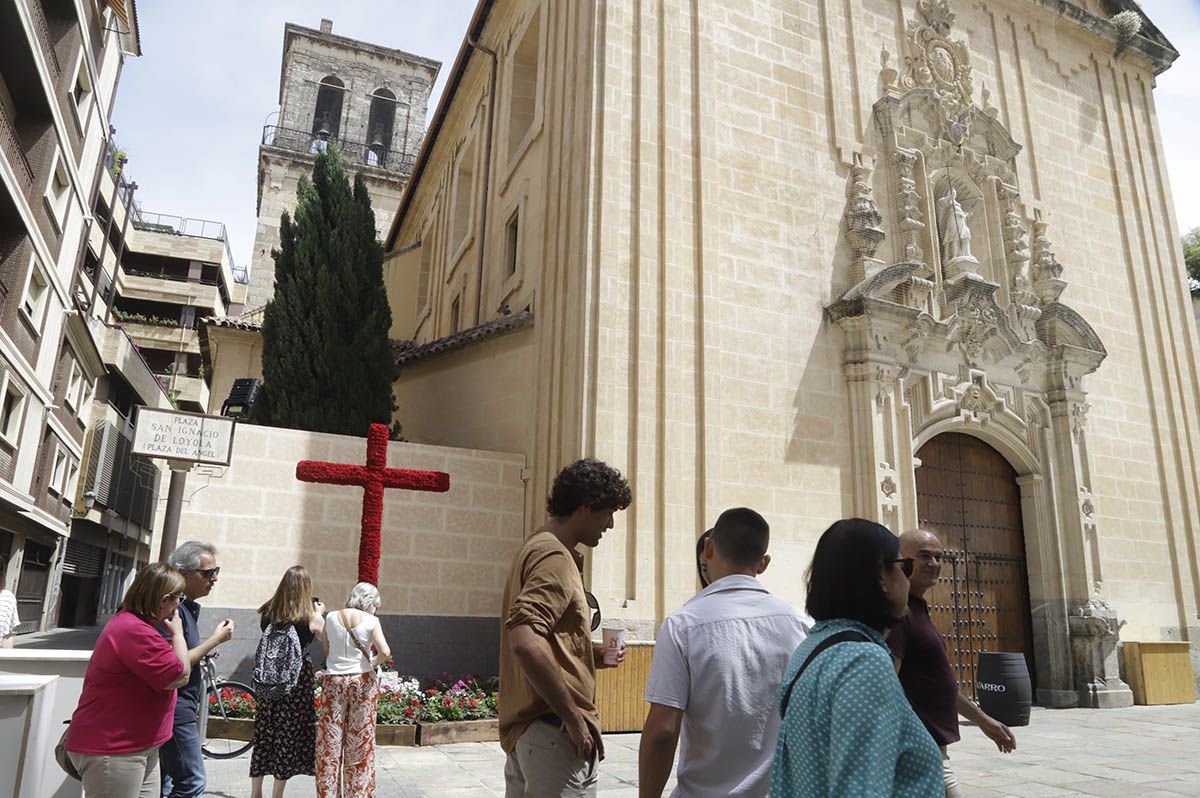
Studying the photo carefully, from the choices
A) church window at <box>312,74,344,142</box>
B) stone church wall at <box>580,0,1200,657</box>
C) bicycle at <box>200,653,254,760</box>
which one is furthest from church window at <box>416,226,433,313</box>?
bicycle at <box>200,653,254,760</box>

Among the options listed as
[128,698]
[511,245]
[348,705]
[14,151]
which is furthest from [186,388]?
[128,698]

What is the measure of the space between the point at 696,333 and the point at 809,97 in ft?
16.3

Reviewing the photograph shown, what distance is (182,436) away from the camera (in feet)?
26.0

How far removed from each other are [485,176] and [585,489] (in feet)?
47.5

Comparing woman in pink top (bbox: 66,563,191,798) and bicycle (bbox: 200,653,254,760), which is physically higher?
woman in pink top (bbox: 66,563,191,798)

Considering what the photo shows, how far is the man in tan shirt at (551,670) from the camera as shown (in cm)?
274

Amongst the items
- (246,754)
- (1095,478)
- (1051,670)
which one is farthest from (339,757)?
(1095,478)

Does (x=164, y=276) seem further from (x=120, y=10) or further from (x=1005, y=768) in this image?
(x=1005, y=768)

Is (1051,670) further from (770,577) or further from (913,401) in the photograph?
(770,577)

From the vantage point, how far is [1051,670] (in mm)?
12445

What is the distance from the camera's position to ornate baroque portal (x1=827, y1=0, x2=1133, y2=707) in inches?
470

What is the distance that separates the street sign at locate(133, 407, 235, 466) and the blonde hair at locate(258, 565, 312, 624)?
8.73 ft

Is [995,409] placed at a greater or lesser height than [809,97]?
lesser

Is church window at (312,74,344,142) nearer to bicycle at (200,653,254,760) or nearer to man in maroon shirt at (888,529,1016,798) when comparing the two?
bicycle at (200,653,254,760)
